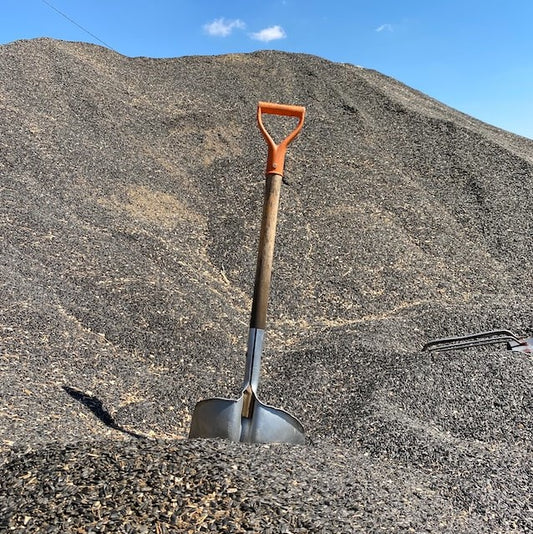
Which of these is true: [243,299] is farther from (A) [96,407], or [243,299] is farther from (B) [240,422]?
(B) [240,422]

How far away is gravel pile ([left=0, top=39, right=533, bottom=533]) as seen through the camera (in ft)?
9.89

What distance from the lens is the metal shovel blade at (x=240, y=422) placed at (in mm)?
4020

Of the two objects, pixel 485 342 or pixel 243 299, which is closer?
pixel 485 342

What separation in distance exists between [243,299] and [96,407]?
3.65 metres

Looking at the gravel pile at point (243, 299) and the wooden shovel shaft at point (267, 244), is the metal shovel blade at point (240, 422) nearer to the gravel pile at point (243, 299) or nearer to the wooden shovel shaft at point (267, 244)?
the gravel pile at point (243, 299)

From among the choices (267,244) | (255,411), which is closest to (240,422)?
(255,411)

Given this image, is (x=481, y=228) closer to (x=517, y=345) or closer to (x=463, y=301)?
(x=463, y=301)

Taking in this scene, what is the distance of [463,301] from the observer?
28.5ft

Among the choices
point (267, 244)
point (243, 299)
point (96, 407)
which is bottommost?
point (96, 407)

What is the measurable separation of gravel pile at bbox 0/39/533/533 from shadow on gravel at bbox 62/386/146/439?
2cm

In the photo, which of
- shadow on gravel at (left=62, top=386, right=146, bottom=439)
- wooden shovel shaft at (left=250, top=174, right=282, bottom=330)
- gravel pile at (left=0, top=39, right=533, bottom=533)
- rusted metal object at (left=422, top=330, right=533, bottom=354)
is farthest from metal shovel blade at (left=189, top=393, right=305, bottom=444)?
rusted metal object at (left=422, top=330, right=533, bottom=354)

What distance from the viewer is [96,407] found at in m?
4.91

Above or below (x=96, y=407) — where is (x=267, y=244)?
above

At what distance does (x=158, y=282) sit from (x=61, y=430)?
341 centimetres
